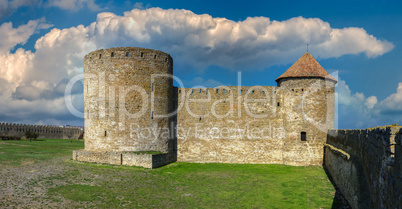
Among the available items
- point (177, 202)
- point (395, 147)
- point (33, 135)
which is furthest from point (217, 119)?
point (33, 135)

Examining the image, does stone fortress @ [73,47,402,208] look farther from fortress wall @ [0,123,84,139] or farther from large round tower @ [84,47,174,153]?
fortress wall @ [0,123,84,139]

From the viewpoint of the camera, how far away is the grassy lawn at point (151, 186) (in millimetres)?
11445

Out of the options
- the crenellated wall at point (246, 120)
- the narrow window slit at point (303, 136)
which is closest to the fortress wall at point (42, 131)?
the crenellated wall at point (246, 120)

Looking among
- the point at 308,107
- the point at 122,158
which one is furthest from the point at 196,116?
the point at 308,107

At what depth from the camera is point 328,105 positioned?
2212 centimetres

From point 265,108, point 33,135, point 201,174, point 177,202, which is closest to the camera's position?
point 177,202

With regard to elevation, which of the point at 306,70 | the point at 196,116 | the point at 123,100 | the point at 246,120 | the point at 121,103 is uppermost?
the point at 306,70

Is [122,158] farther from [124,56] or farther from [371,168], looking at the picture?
[371,168]

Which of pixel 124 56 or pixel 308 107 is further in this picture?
pixel 308 107

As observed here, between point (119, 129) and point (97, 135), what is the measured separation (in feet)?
6.02

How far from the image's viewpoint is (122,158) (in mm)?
18984

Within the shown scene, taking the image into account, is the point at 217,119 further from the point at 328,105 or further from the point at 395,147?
the point at 395,147

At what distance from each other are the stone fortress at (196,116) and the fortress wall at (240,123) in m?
0.08

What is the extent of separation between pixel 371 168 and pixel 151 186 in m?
10.2
